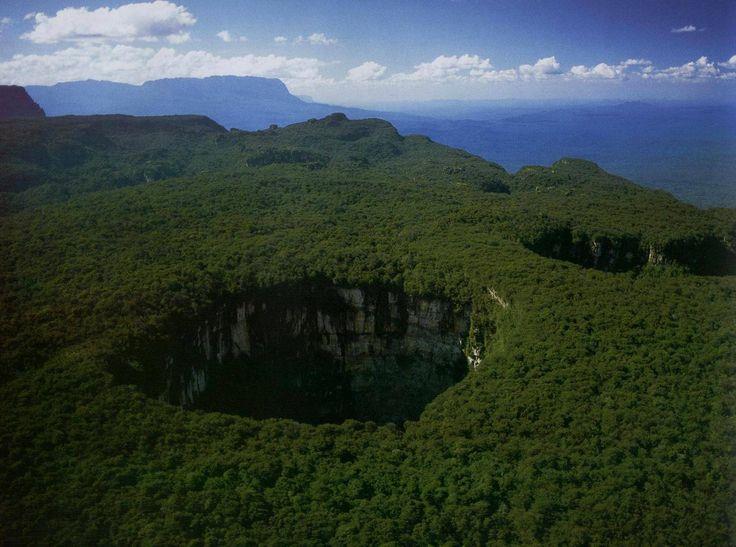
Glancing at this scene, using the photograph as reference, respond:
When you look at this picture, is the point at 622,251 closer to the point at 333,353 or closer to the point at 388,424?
the point at 333,353

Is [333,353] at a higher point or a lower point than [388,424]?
lower

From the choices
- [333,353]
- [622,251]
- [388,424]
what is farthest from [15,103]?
[388,424]

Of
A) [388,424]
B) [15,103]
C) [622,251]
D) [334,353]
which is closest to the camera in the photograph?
[388,424]

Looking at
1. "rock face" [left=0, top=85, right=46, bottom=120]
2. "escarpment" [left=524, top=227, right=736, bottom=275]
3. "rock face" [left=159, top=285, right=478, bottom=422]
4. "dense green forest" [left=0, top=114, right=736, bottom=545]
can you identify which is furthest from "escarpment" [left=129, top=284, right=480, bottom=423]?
"rock face" [left=0, top=85, right=46, bottom=120]

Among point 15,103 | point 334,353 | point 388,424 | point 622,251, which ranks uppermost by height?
point 15,103

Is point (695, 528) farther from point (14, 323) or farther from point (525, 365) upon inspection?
point (14, 323)

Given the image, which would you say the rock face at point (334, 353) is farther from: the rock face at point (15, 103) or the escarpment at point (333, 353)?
the rock face at point (15, 103)

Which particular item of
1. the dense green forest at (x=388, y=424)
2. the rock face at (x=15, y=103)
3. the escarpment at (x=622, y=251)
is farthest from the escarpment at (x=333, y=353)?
the rock face at (x=15, y=103)
